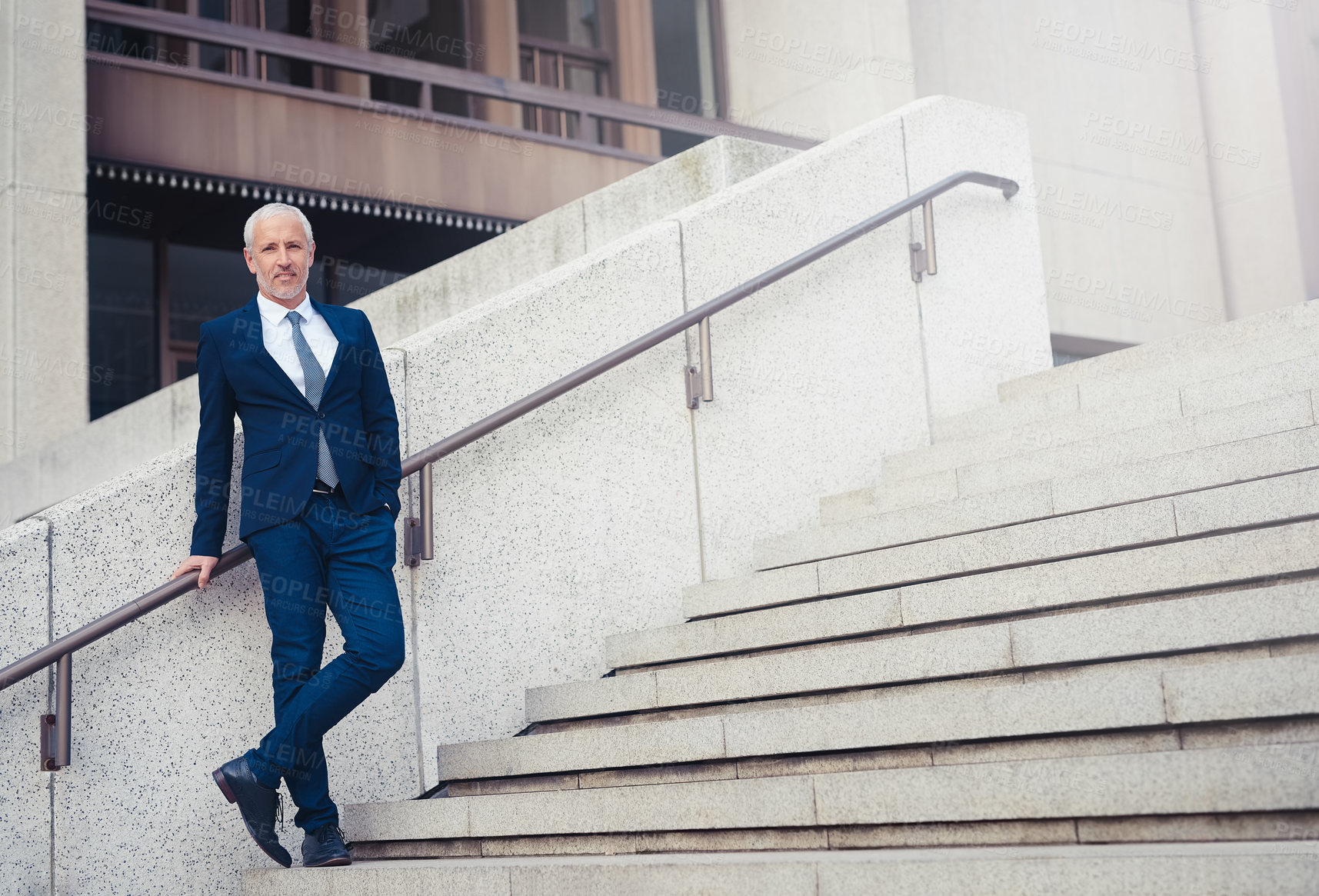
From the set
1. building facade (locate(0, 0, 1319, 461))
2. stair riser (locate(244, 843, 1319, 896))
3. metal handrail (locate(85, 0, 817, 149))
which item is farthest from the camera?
metal handrail (locate(85, 0, 817, 149))

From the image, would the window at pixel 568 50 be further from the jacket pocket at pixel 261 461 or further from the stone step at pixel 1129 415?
the jacket pocket at pixel 261 461

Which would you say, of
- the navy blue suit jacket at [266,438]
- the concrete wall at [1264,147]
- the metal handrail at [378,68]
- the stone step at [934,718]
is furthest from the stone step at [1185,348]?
the concrete wall at [1264,147]

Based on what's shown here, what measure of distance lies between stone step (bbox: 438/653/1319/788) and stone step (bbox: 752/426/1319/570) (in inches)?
36.4

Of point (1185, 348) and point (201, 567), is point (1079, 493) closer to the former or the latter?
point (1185, 348)

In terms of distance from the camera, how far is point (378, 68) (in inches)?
455

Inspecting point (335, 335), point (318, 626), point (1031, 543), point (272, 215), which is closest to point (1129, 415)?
point (1031, 543)

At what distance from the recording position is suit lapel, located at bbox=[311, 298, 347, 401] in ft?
13.8

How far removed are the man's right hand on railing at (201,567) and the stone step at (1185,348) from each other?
3.40m

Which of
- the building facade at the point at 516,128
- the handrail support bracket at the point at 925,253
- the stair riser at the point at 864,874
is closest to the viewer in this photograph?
the stair riser at the point at 864,874

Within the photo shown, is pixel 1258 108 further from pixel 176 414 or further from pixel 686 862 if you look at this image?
pixel 686 862

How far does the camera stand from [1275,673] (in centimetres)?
304

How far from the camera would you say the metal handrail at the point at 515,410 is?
4.03 m

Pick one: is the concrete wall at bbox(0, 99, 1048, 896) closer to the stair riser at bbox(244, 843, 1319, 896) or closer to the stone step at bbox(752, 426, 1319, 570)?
the stair riser at bbox(244, 843, 1319, 896)

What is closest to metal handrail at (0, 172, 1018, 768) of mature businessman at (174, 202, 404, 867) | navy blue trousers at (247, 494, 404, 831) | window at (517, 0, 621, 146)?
mature businessman at (174, 202, 404, 867)
